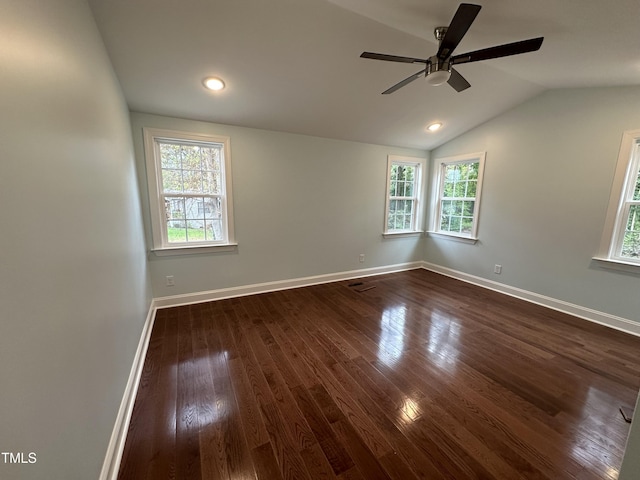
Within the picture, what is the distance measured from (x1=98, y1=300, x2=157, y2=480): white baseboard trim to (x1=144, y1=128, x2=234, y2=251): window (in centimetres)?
125

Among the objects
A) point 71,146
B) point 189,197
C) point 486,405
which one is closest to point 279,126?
point 189,197

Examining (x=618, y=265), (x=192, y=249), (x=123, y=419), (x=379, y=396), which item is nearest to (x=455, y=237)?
(x=618, y=265)

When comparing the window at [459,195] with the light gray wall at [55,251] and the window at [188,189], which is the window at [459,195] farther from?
the light gray wall at [55,251]

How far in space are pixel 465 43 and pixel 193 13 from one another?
7.10 feet

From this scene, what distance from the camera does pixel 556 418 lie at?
64.5 inches

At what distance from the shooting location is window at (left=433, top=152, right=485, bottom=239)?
4.07 meters

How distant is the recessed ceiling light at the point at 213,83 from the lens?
7.83ft

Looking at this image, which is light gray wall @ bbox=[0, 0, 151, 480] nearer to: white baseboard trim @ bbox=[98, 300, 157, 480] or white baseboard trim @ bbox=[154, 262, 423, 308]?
white baseboard trim @ bbox=[98, 300, 157, 480]

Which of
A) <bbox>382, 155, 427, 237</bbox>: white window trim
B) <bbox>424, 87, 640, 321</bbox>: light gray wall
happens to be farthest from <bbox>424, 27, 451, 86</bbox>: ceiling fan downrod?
<bbox>382, 155, 427, 237</bbox>: white window trim

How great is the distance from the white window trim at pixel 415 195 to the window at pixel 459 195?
0.27 metres

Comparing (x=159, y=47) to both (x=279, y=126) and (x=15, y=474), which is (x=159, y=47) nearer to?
(x=279, y=126)

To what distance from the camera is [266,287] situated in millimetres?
3723

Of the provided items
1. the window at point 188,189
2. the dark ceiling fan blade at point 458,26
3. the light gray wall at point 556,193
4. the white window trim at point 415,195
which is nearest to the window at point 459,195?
the light gray wall at point 556,193

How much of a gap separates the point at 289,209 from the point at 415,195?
2587 millimetres
